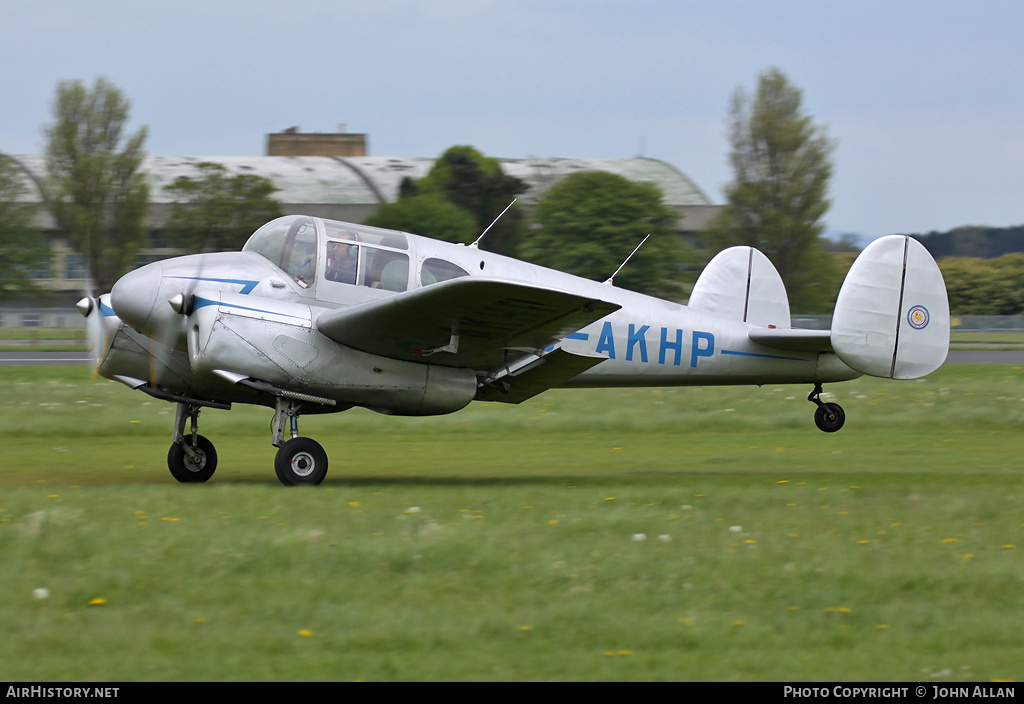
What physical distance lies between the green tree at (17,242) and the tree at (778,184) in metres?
39.1

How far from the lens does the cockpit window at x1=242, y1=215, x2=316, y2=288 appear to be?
10.4 m

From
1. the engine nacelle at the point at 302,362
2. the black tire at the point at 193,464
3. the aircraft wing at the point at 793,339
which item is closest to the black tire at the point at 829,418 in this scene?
the aircraft wing at the point at 793,339

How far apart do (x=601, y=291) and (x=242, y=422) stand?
8205 millimetres

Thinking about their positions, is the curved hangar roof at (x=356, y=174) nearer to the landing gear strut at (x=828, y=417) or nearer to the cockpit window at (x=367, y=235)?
the landing gear strut at (x=828, y=417)

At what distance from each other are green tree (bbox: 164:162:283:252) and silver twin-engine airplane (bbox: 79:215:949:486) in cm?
4113

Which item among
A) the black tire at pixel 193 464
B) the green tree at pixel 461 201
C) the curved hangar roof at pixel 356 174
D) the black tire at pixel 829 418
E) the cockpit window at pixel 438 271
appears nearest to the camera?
the cockpit window at pixel 438 271

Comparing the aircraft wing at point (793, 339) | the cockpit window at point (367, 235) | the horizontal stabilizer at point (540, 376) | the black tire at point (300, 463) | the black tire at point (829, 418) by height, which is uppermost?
the cockpit window at point (367, 235)

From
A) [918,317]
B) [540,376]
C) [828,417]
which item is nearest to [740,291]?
[828,417]

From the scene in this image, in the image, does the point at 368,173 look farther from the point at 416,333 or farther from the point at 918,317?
the point at 416,333

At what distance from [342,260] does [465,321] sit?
170cm

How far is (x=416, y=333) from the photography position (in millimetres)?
9938

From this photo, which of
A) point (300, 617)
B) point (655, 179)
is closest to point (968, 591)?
point (300, 617)

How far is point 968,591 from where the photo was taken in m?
6.14

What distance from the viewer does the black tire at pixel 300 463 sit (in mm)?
9852
